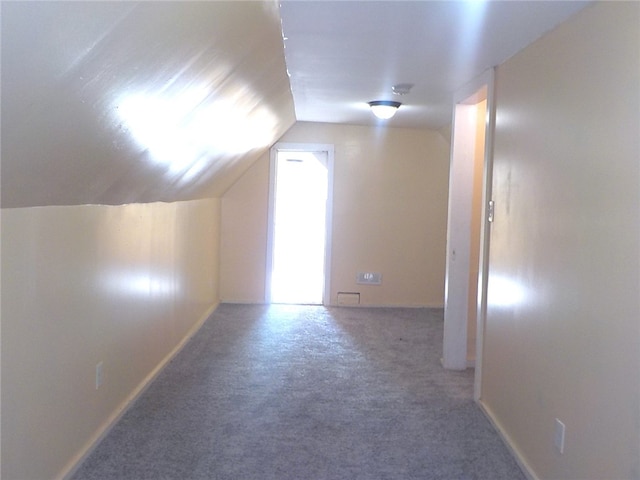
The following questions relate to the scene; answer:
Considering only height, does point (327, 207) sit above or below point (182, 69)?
below

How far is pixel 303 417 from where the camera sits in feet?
11.1

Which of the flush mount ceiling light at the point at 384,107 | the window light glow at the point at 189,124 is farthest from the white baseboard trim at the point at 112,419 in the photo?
the flush mount ceiling light at the point at 384,107

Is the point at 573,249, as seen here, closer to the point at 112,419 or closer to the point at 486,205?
the point at 486,205

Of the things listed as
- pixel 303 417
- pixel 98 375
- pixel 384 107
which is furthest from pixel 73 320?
pixel 384 107

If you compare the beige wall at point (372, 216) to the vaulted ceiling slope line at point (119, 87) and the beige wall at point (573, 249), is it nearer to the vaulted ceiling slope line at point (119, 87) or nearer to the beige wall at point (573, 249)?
the vaulted ceiling slope line at point (119, 87)

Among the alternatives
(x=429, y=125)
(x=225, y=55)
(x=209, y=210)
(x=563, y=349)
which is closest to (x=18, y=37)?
(x=225, y=55)

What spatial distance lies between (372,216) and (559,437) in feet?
14.2

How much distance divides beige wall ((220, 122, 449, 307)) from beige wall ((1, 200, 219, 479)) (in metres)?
2.30

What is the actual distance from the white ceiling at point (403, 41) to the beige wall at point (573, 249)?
0.51 ft

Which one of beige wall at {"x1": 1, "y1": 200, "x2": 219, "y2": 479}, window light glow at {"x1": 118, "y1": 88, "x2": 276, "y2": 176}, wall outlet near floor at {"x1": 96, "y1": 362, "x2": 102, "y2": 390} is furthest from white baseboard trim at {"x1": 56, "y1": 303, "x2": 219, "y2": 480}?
window light glow at {"x1": 118, "y1": 88, "x2": 276, "y2": 176}

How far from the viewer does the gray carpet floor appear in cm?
279

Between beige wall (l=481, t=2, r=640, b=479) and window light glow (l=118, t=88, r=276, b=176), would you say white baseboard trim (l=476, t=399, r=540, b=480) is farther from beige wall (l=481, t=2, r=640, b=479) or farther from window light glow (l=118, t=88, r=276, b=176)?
window light glow (l=118, t=88, r=276, b=176)

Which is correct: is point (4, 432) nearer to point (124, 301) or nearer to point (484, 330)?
point (124, 301)

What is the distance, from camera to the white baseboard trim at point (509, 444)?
269cm
